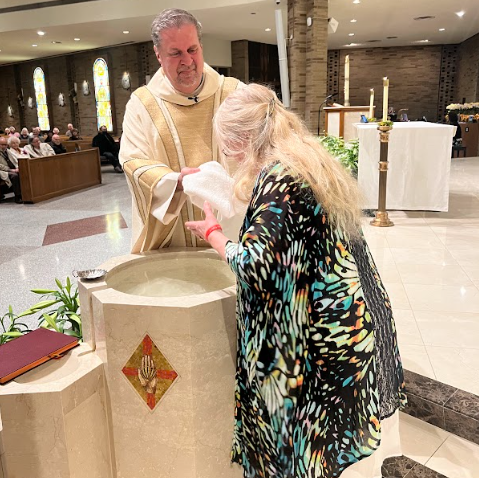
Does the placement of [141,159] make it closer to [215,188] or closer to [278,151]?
[215,188]

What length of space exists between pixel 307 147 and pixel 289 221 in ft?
0.70

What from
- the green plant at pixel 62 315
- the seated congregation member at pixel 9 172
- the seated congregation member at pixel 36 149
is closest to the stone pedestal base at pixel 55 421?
the green plant at pixel 62 315

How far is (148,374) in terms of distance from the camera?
5.21ft

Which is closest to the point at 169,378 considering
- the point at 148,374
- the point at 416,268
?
the point at 148,374

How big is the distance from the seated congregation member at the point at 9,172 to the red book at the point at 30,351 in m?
7.85

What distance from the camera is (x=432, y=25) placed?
1403cm

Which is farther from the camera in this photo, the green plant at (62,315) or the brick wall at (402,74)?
the brick wall at (402,74)

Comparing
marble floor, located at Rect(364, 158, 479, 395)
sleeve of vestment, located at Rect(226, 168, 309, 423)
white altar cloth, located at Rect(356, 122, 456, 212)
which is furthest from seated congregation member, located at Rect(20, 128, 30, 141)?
sleeve of vestment, located at Rect(226, 168, 309, 423)

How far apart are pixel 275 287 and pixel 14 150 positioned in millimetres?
9742

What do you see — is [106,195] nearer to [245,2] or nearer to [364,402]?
[245,2]

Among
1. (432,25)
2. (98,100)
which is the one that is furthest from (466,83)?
(98,100)

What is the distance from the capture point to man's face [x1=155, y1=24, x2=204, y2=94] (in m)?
1.86

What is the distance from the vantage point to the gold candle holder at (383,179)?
5281 mm

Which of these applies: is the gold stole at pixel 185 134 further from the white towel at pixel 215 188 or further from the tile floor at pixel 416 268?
the tile floor at pixel 416 268
